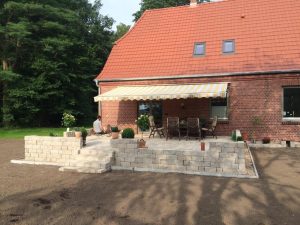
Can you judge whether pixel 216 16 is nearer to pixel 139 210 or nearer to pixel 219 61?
pixel 219 61

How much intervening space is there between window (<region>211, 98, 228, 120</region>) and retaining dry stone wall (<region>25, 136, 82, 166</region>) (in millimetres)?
8076

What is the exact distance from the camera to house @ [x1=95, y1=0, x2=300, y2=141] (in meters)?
15.9

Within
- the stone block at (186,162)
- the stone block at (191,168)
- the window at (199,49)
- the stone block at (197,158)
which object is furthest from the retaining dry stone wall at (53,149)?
the window at (199,49)

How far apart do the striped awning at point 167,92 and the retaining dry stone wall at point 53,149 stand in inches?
174

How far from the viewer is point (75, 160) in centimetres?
1152

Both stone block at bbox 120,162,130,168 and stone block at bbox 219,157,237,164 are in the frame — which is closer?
stone block at bbox 219,157,237,164

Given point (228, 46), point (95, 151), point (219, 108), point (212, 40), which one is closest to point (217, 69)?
point (228, 46)

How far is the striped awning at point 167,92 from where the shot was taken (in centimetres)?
1416

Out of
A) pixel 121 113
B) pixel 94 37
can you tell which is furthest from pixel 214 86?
pixel 94 37

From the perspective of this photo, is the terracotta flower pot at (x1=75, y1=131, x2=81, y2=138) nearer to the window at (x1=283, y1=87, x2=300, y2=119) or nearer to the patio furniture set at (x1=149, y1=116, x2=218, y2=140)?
the patio furniture set at (x1=149, y1=116, x2=218, y2=140)

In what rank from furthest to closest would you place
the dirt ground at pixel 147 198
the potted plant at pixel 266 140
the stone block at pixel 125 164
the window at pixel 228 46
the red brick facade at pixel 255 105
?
the window at pixel 228 46
the red brick facade at pixel 255 105
the potted plant at pixel 266 140
the stone block at pixel 125 164
the dirt ground at pixel 147 198

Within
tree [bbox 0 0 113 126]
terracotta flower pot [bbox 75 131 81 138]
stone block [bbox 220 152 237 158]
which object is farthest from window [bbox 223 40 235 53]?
tree [bbox 0 0 113 126]

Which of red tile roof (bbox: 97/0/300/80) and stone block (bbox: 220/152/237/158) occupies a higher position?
red tile roof (bbox: 97/0/300/80)

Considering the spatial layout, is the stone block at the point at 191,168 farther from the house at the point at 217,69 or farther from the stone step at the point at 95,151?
the house at the point at 217,69
